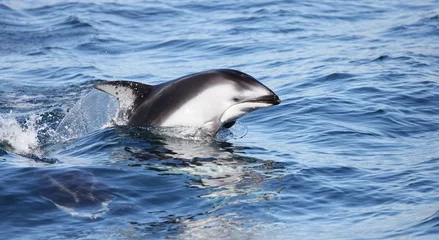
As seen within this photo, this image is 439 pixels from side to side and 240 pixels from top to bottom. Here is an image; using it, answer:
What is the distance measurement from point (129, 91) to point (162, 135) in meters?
0.91

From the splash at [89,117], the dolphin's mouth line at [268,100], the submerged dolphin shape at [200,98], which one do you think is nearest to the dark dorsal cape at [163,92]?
the submerged dolphin shape at [200,98]

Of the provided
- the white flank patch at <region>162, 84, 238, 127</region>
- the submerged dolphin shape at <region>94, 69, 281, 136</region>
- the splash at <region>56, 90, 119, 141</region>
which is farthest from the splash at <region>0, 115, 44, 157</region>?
the white flank patch at <region>162, 84, 238, 127</region>

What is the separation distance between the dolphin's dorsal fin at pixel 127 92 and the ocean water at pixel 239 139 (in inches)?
15.1

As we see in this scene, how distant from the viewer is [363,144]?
44.1ft

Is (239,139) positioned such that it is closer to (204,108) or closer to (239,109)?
(239,109)

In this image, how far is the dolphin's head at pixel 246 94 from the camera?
40.2 feet

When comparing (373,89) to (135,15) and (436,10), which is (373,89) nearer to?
(436,10)

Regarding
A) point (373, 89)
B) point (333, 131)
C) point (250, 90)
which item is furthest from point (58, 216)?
point (373, 89)

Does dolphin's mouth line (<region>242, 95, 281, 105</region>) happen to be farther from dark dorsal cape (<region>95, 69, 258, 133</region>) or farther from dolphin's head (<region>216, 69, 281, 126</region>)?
dark dorsal cape (<region>95, 69, 258, 133</region>)

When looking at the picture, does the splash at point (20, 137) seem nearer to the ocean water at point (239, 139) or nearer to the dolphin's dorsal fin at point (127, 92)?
the ocean water at point (239, 139)

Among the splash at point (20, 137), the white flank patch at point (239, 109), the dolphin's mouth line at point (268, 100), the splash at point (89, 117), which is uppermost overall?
the dolphin's mouth line at point (268, 100)

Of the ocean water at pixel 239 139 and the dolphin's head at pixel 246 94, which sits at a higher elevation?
the dolphin's head at pixel 246 94

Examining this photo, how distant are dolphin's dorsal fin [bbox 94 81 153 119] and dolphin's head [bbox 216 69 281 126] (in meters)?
1.36

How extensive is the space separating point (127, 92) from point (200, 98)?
121cm
